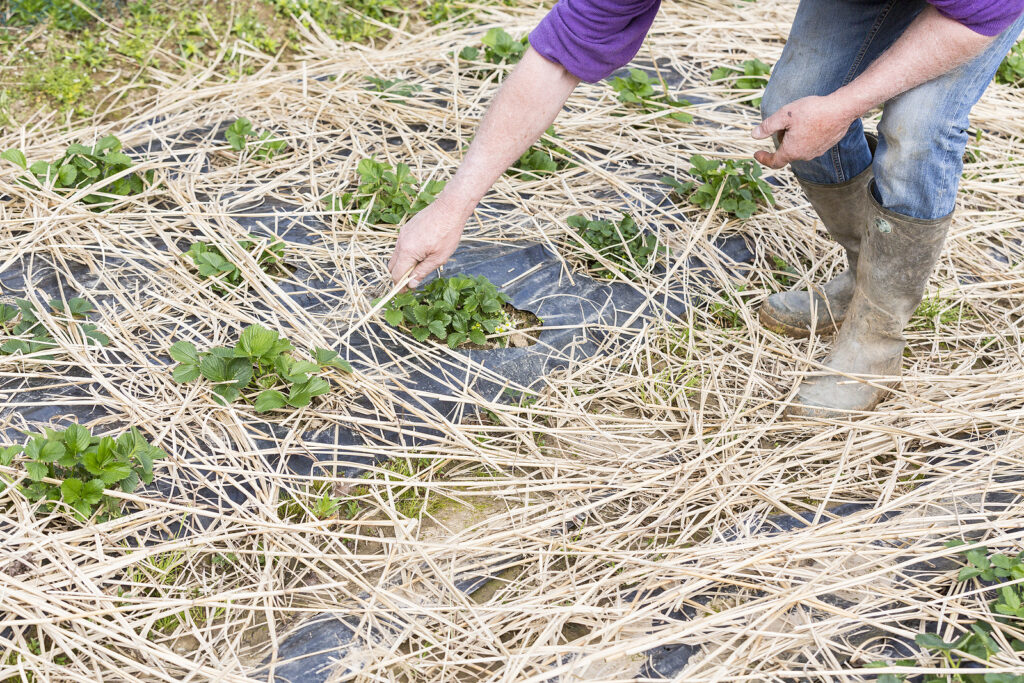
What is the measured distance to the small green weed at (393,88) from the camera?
3.28 meters

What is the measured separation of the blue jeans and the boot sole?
0.45 meters

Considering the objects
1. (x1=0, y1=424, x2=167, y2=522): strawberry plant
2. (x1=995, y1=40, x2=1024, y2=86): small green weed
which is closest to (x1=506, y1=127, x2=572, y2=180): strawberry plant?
(x1=0, y1=424, x2=167, y2=522): strawberry plant

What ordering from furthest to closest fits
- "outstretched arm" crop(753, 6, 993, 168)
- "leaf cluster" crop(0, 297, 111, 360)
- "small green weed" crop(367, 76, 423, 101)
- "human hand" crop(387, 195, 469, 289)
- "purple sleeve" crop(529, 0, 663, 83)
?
"small green weed" crop(367, 76, 423, 101) < "leaf cluster" crop(0, 297, 111, 360) < "human hand" crop(387, 195, 469, 289) < "purple sleeve" crop(529, 0, 663, 83) < "outstretched arm" crop(753, 6, 993, 168)

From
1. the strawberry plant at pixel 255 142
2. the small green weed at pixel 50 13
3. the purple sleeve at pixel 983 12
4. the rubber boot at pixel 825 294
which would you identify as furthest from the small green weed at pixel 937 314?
the small green weed at pixel 50 13

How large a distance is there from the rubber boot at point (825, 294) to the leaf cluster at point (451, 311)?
87cm

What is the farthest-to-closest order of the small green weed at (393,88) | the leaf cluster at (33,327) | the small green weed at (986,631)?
the small green weed at (393,88), the leaf cluster at (33,327), the small green weed at (986,631)

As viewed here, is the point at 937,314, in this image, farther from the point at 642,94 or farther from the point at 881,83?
the point at 642,94

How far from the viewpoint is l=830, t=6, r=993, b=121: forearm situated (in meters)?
1.69

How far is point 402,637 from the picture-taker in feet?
5.63

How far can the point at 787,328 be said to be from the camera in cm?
257

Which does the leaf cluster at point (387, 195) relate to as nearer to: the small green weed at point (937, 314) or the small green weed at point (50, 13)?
the small green weed at point (937, 314)

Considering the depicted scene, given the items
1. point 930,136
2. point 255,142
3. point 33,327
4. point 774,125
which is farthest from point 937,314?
point 33,327

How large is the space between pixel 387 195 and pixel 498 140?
89cm

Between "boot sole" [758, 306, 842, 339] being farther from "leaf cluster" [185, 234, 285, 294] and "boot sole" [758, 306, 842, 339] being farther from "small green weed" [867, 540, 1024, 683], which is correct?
"leaf cluster" [185, 234, 285, 294]
